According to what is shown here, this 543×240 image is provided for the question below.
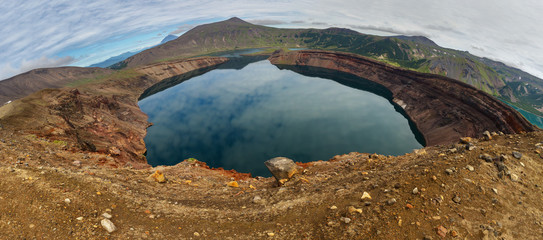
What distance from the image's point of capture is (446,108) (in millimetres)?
64875

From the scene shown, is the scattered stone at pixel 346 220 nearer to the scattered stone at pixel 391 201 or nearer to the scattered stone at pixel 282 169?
the scattered stone at pixel 391 201

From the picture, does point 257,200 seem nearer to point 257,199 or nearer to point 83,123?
point 257,199

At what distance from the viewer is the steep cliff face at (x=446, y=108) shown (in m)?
50.1

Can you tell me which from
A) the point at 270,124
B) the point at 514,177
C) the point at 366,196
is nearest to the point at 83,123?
the point at 270,124

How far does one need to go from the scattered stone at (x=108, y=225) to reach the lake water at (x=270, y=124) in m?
29.9

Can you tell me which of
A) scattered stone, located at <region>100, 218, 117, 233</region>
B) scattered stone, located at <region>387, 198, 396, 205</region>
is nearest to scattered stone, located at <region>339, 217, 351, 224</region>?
scattered stone, located at <region>387, 198, 396, 205</region>

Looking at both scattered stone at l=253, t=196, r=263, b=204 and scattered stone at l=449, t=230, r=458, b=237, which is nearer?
scattered stone at l=449, t=230, r=458, b=237

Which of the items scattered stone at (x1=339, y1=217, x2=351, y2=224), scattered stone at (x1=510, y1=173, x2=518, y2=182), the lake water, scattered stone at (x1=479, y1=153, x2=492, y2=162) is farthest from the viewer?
the lake water

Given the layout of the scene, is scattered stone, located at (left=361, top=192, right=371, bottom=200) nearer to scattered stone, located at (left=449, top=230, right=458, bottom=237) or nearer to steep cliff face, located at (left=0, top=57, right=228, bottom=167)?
scattered stone, located at (left=449, top=230, right=458, bottom=237)

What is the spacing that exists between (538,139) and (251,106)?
72383 millimetres

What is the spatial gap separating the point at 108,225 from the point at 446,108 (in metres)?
88.4

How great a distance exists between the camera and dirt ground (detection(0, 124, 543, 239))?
30.0 ft

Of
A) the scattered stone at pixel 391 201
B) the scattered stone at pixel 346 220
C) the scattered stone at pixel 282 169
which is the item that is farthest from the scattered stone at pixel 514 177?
the scattered stone at pixel 282 169

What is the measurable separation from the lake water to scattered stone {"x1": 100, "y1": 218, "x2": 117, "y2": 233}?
29.9 metres
